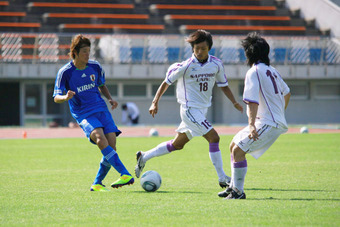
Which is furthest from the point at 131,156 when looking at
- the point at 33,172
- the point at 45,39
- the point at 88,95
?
the point at 45,39

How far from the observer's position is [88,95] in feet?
28.1

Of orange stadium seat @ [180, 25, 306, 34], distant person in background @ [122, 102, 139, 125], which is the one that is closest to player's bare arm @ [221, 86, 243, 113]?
distant person in background @ [122, 102, 139, 125]

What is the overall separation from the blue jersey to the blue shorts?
0.07 metres

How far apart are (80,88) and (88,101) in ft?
0.72

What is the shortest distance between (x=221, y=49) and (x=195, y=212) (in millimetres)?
31207

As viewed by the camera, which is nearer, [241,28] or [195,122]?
[195,122]

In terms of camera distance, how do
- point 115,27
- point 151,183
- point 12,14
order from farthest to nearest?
point 115,27
point 12,14
point 151,183

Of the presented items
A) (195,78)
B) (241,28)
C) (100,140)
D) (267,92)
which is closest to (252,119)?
(267,92)

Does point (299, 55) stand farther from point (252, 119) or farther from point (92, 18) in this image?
point (252, 119)

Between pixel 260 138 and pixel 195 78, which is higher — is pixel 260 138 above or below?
below

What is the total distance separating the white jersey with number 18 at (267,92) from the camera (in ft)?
23.3

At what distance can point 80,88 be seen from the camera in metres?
8.49

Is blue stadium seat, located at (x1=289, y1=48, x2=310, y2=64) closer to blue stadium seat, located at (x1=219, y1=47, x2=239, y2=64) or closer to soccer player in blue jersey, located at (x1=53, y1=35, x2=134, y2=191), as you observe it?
blue stadium seat, located at (x1=219, y1=47, x2=239, y2=64)

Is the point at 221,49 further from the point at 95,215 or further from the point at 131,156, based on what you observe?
the point at 95,215
